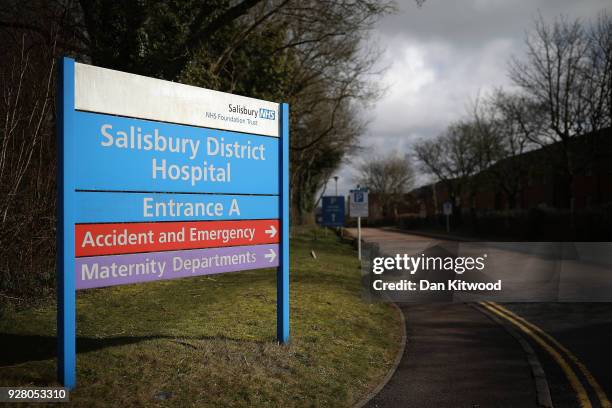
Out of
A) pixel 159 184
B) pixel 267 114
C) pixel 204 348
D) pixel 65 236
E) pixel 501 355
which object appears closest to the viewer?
pixel 65 236

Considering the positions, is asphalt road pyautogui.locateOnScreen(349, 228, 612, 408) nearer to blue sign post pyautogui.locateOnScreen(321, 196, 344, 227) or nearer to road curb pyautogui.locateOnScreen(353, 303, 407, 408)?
road curb pyautogui.locateOnScreen(353, 303, 407, 408)

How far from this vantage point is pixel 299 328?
816cm

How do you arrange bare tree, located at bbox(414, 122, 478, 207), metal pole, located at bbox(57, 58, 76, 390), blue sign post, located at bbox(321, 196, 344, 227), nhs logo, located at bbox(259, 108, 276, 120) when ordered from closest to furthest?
metal pole, located at bbox(57, 58, 76, 390) → nhs logo, located at bbox(259, 108, 276, 120) → blue sign post, located at bbox(321, 196, 344, 227) → bare tree, located at bbox(414, 122, 478, 207)

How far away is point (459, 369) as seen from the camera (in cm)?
697

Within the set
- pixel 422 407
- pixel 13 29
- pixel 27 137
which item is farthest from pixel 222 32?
pixel 422 407

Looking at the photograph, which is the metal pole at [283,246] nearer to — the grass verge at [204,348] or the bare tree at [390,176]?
the grass verge at [204,348]

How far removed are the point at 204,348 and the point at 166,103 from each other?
10.5ft

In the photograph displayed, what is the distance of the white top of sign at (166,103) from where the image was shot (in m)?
5.06

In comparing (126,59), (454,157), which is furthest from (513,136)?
(126,59)

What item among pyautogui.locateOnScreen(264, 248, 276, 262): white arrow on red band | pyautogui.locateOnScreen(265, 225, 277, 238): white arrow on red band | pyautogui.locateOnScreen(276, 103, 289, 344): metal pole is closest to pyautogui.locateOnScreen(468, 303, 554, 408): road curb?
pyautogui.locateOnScreen(276, 103, 289, 344): metal pole

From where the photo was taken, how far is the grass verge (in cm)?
521

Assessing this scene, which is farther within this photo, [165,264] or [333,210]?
[333,210]

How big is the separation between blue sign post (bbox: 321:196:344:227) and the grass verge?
15978 mm

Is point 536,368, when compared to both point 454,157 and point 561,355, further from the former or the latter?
point 454,157
